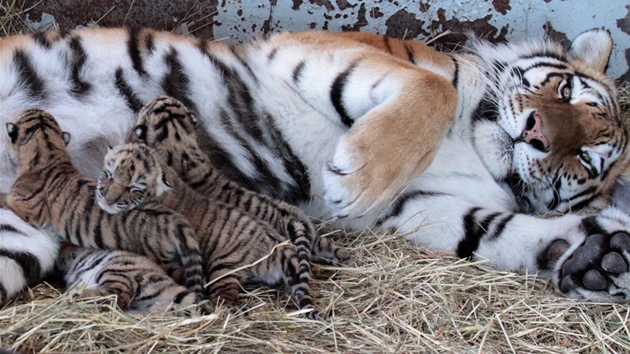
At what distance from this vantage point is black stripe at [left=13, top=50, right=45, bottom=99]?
2.12m

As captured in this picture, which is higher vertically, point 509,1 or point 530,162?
point 509,1

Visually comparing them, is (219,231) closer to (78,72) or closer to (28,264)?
(28,264)

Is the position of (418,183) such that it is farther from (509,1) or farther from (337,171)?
(509,1)

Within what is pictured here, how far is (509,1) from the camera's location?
9.32ft

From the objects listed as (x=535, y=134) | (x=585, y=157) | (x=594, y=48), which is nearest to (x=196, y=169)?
(x=535, y=134)

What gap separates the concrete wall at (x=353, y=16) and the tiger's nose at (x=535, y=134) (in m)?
0.71

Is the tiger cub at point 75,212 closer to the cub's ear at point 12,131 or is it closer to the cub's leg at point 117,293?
the cub's ear at point 12,131

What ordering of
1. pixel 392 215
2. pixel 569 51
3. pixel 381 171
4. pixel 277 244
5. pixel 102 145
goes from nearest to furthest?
pixel 277 244
pixel 381 171
pixel 102 145
pixel 392 215
pixel 569 51

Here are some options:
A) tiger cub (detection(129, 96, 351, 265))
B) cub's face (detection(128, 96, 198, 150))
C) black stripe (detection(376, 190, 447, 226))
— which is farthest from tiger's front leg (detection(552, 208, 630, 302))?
cub's face (detection(128, 96, 198, 150))

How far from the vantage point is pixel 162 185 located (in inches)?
73.6

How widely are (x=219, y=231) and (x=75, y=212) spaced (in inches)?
14.3

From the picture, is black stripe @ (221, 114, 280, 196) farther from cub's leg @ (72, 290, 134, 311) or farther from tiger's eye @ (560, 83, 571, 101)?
tiger's eye @ (560, 83, 571, 101)

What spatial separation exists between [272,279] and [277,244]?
0.30 ft

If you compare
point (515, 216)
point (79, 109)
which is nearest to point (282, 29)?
point (79, 109)
